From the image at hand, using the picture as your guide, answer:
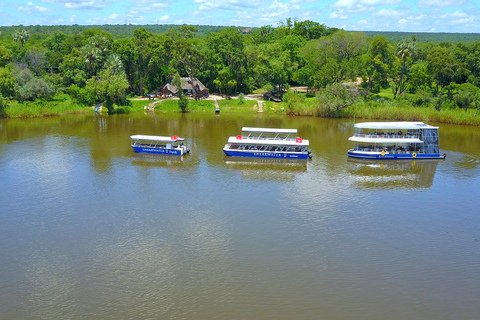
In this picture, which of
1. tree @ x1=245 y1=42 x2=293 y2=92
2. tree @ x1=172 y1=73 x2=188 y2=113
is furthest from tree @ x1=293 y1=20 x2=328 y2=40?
tree @ x1=172 y1=73 x2=188 y2=113

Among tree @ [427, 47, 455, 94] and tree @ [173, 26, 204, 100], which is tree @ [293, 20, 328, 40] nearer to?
tree @ [427, 47, 455, 94]

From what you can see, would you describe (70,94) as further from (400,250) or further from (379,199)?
(400,250)

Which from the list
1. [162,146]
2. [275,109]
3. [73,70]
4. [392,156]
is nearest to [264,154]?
[162,146]

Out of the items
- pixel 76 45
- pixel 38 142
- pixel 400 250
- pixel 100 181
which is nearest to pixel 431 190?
pixel 400 250

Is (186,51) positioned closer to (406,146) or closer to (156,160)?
(156,160)

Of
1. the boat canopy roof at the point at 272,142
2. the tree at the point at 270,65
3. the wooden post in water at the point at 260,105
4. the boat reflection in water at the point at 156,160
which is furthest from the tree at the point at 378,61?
the boat reflection in water at the point at 156,160

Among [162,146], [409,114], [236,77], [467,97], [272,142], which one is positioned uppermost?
[236,77]
